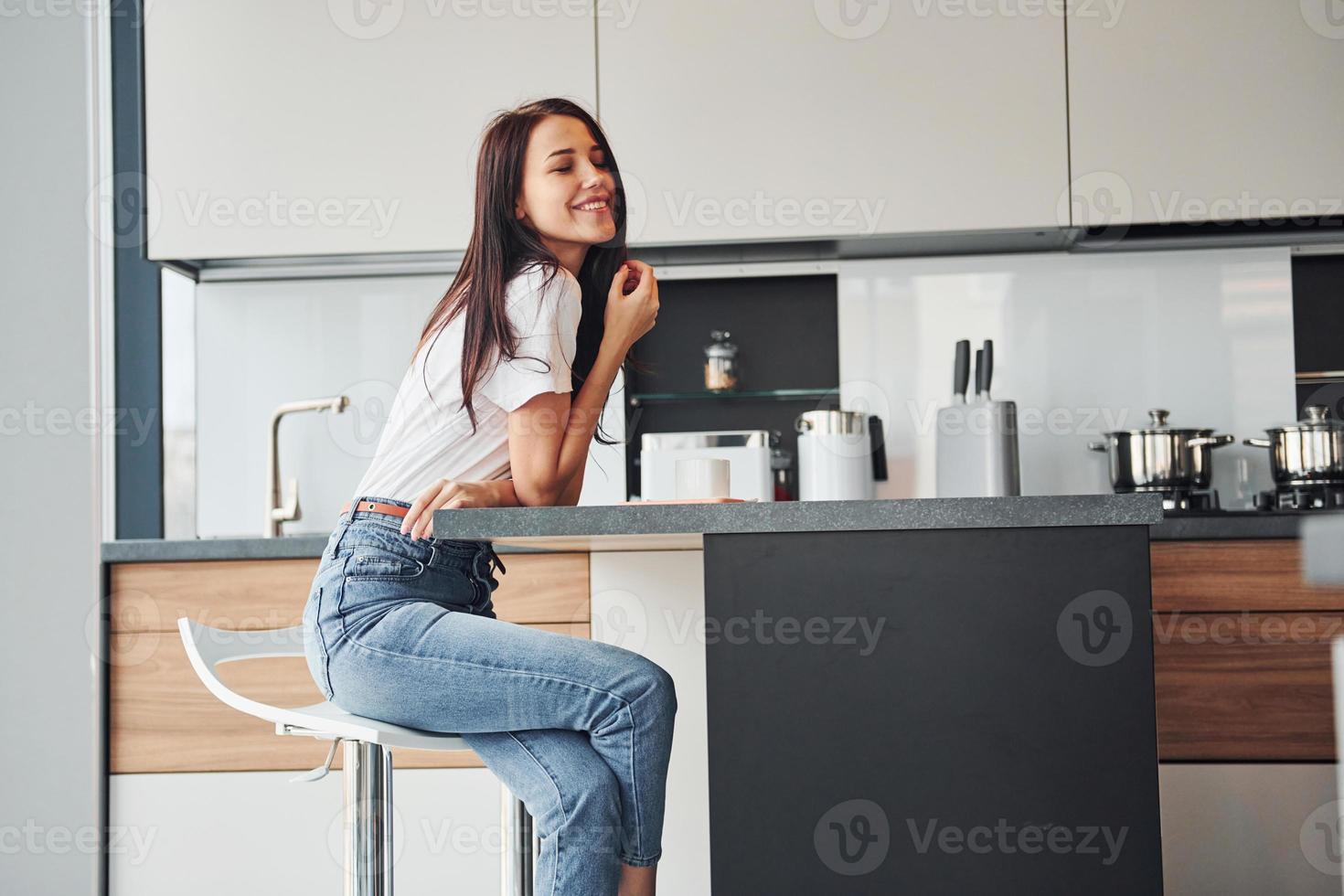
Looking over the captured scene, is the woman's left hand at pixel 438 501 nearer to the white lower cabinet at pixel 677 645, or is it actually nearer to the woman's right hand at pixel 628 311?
the woman's right hand at pixel 628 311

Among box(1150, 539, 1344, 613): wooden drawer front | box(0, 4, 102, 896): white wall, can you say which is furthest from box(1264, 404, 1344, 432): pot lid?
box(0, 4, 102, 896): white wall

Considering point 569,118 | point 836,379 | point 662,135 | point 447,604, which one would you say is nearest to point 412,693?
point 447,604

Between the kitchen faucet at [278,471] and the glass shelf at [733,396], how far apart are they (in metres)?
0.66

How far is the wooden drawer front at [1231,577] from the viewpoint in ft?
6.68

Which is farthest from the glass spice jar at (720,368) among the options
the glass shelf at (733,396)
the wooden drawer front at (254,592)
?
the wooden drawer front at (254,592)

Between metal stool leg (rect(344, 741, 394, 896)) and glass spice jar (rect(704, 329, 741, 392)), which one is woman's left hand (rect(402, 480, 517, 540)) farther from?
glass spice jar (rect(704, 329, 741, 392))

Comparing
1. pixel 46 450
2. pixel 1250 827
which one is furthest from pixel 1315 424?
pixel 46 450

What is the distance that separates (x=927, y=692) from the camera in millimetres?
1073

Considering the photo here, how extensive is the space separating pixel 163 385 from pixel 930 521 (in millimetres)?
2234

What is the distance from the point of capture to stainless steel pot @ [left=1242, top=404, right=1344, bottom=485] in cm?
234

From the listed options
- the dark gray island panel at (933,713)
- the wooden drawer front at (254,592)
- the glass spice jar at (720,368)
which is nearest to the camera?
the dark gray island panel at (933,713)

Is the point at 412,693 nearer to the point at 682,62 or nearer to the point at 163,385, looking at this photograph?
the point at 682,62

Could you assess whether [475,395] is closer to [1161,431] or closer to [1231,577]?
[1231,577]

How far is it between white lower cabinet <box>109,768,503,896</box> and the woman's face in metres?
1.16
